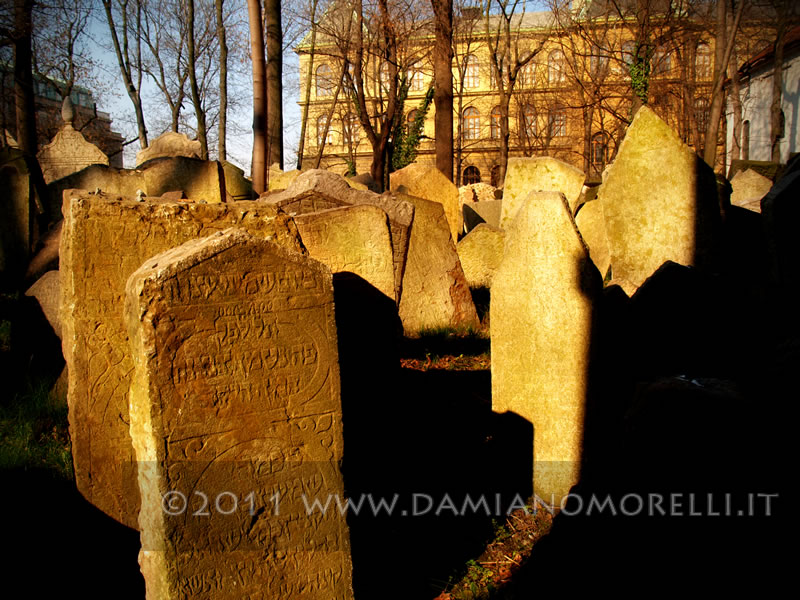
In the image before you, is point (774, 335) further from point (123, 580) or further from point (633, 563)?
point (123, 580)

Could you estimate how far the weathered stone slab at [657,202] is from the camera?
18.4ft

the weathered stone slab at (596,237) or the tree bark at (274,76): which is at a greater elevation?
the tree bark at (274,76)

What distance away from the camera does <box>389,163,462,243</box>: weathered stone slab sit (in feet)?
33.6

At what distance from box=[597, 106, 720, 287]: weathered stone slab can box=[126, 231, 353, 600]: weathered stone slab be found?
12.5 ft

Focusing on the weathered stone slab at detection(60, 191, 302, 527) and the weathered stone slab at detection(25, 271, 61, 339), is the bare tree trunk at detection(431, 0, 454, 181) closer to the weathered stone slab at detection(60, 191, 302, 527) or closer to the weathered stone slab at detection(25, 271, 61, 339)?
the weathered stone slab at detection(25, 271, 61, 339)

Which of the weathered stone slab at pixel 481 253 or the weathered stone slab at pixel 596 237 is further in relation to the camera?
the weathered stone slab at pixel 481 253

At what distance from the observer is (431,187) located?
1034cm

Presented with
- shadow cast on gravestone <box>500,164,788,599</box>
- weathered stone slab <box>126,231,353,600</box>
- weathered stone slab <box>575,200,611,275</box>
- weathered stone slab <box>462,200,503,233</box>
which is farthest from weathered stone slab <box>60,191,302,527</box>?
weathered stone slab <box>462,200,503,233</box>

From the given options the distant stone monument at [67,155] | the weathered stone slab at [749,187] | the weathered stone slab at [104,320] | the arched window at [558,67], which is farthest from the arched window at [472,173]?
the weathered stone slab at [104,320]

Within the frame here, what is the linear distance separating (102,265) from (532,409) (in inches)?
94.6

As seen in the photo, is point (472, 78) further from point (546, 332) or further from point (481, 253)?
point (546, 332)

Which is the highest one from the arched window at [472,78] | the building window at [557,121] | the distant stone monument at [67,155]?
the arched window at [472,78]

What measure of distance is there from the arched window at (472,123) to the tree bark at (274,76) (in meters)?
27.0

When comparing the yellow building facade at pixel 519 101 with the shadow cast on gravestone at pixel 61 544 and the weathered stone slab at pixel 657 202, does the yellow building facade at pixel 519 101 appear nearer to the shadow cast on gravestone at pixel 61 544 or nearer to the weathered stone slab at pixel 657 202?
the weathered stone slab at pixel 657 202
